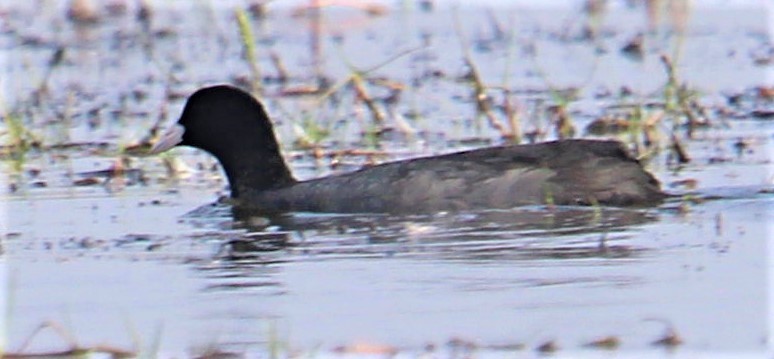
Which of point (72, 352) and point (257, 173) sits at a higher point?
point (72, 352)

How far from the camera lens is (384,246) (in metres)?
8.73

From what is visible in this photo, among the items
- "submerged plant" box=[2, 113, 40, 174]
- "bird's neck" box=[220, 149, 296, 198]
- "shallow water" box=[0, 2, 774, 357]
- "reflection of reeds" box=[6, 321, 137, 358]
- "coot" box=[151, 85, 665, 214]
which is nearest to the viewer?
"reflection of reeds" box=[6, 321, 137, 358]

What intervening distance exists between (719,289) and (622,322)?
2.49ft

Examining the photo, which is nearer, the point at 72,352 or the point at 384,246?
the point at 72,352

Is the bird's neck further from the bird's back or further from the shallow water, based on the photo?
the bird's back

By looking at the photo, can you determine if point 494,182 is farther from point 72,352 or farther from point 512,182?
point 72,352

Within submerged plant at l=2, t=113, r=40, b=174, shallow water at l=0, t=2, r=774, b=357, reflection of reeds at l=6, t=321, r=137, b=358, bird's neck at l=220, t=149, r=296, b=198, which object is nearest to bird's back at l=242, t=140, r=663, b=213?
shallow water at l=0, t=2, r=774, b=357

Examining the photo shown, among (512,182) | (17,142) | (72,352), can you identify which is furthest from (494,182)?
(72,352)

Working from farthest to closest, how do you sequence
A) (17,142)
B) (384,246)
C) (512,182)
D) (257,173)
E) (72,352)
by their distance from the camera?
(17,142), (257,173), (512,182), (384,246), (72,352)

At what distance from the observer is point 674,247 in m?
8.35

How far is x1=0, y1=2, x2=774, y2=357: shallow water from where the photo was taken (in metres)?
6.70

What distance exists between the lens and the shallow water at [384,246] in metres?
6.70

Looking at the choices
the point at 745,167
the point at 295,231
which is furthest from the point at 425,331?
the point at 745,167

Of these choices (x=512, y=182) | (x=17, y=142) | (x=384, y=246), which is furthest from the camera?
(x=17, y=142)
